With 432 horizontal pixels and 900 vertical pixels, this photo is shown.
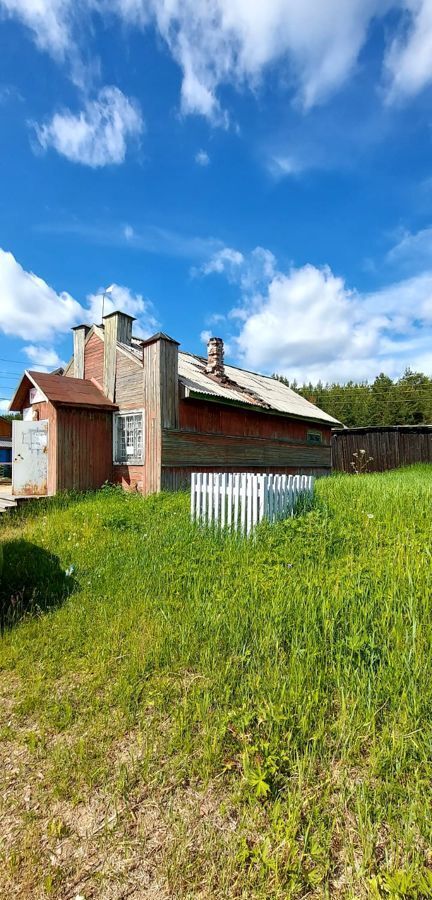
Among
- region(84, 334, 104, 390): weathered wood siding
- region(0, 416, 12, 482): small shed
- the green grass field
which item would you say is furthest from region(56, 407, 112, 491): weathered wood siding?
the green grass field

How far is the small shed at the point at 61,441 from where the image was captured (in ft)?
36.0

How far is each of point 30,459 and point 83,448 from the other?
1.47m

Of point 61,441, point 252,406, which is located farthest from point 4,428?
point 252,406

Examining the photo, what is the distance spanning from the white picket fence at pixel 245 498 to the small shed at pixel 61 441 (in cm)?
527

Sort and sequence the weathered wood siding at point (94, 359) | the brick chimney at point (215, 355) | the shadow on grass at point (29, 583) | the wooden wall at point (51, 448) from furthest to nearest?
the brick chimney at point (215, 355), the weathered wood siding at point (94, 359), the wooden wall at point (51, 448), the shadow on grass at point (29, 583)

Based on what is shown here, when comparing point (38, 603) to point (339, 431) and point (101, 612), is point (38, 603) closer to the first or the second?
point (101, 612)

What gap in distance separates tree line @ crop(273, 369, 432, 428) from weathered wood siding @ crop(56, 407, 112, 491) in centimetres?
4394

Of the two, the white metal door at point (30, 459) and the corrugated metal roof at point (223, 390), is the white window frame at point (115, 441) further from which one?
the white metal door at point (30, 459)

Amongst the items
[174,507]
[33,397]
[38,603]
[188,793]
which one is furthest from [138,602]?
[33,397]

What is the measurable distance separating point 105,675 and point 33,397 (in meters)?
10.7

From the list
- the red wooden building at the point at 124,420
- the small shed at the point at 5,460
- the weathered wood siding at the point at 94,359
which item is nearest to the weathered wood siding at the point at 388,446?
the red wooden building at the point at 124,420

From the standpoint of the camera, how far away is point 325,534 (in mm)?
5473

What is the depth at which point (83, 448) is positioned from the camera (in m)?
11.5

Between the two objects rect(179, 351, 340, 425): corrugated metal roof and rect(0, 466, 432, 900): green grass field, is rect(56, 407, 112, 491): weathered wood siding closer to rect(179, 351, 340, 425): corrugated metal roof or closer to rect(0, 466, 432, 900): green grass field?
rect(179, 351, 340, 425): corrugated metal roof
